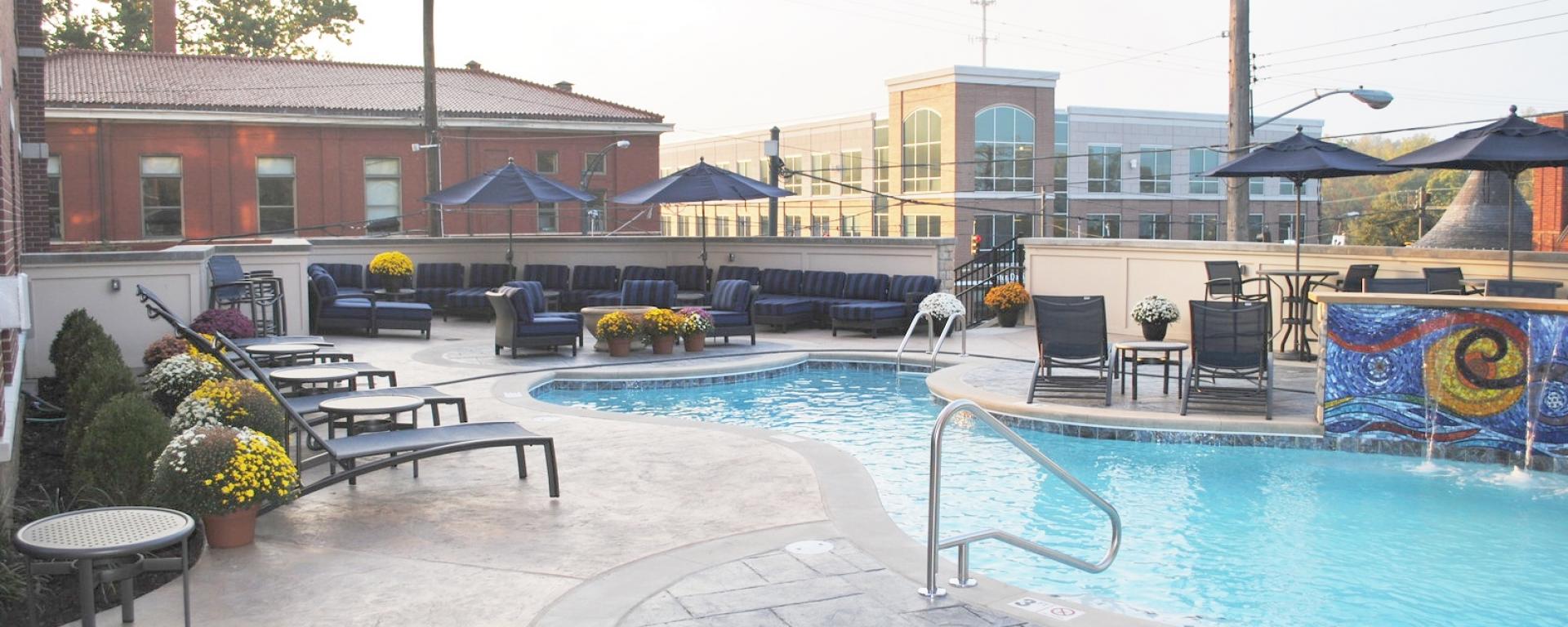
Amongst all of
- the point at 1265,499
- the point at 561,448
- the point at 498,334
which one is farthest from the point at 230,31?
the point at 1265,499

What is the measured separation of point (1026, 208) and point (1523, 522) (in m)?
43.7

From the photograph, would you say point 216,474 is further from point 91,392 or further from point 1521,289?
point 1521,289

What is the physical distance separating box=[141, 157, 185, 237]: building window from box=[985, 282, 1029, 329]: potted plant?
65.5 feet

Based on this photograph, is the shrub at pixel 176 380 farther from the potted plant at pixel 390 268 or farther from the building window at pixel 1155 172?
the building window at pixel 1155 172

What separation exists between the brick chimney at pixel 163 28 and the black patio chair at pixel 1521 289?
33.8 m

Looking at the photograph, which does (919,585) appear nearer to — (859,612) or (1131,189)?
(859,612)

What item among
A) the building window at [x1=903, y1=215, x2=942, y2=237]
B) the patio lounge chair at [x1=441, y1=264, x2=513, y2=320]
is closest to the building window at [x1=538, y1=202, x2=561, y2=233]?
the patio lounge chair at [x1=441, y1=264, x2=513, y2=320]

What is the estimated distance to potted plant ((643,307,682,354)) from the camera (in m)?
15.0

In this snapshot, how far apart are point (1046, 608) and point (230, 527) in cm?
396

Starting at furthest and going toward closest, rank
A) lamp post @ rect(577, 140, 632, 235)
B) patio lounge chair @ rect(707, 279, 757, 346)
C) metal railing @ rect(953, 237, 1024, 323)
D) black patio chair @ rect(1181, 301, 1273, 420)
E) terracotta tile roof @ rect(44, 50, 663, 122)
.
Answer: lamp post @ rect(577, 140, 632, 235) → terracotta tile roof @ rect(44, 50, 663, 122) → metal railing @ rect(953, 237, 1024, 323) → patio lounge chair @ rect(707, 279, 757, 346) → black patio chair @ rect(1181, 301, 1273, 420)

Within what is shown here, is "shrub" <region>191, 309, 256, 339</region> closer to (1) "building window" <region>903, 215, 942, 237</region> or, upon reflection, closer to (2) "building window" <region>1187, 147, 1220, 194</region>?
(1) "building window" <region>903, 215, 942, 237</region>

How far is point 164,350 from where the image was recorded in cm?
1066

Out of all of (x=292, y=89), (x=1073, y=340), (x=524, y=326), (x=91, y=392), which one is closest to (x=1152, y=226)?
(x=292, y=89)

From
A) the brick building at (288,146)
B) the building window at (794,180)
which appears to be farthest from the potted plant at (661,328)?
the building window at (794,180)
